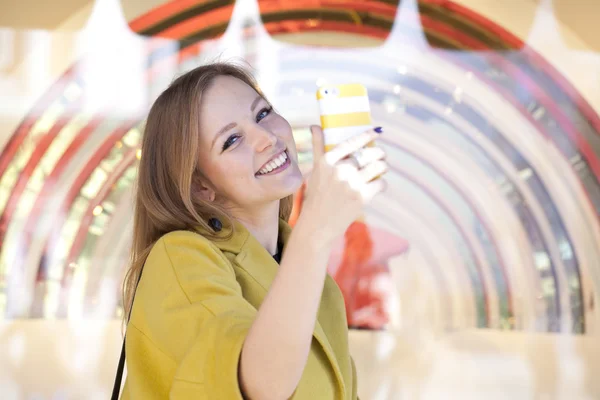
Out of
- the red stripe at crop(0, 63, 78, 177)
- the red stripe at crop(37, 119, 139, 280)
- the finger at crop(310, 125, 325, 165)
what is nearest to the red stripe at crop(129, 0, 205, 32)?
the red stripe at crop(0, 63, 78, 177)

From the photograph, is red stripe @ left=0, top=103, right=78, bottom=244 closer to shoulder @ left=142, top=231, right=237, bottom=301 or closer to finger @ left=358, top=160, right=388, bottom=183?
shoulder @ left=142, top=231, right=237, bottom=301

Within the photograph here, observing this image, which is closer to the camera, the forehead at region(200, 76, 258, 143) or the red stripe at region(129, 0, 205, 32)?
the forehead at region(200, 76, 258, 143)

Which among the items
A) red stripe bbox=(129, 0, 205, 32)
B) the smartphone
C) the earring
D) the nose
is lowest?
the earring

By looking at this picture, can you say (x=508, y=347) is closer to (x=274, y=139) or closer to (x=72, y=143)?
(x=72, y=143)

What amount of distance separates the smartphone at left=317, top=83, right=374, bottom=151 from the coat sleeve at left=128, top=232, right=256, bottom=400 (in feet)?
0.76

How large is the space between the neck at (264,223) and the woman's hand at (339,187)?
0.42 metres

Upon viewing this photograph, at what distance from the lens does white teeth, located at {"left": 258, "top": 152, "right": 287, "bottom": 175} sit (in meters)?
1.22

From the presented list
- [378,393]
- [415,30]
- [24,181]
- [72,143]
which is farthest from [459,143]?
[24,181]

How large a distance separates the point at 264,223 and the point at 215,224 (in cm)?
12

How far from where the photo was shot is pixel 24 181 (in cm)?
337

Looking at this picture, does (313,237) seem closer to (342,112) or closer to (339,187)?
(339,187)

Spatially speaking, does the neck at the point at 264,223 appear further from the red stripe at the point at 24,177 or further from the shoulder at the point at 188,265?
Answer: the red stripe at the point at 24,177

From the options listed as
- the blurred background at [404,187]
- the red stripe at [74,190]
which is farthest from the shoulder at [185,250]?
the red stripe at [74,190]

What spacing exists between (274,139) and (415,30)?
2301mm
